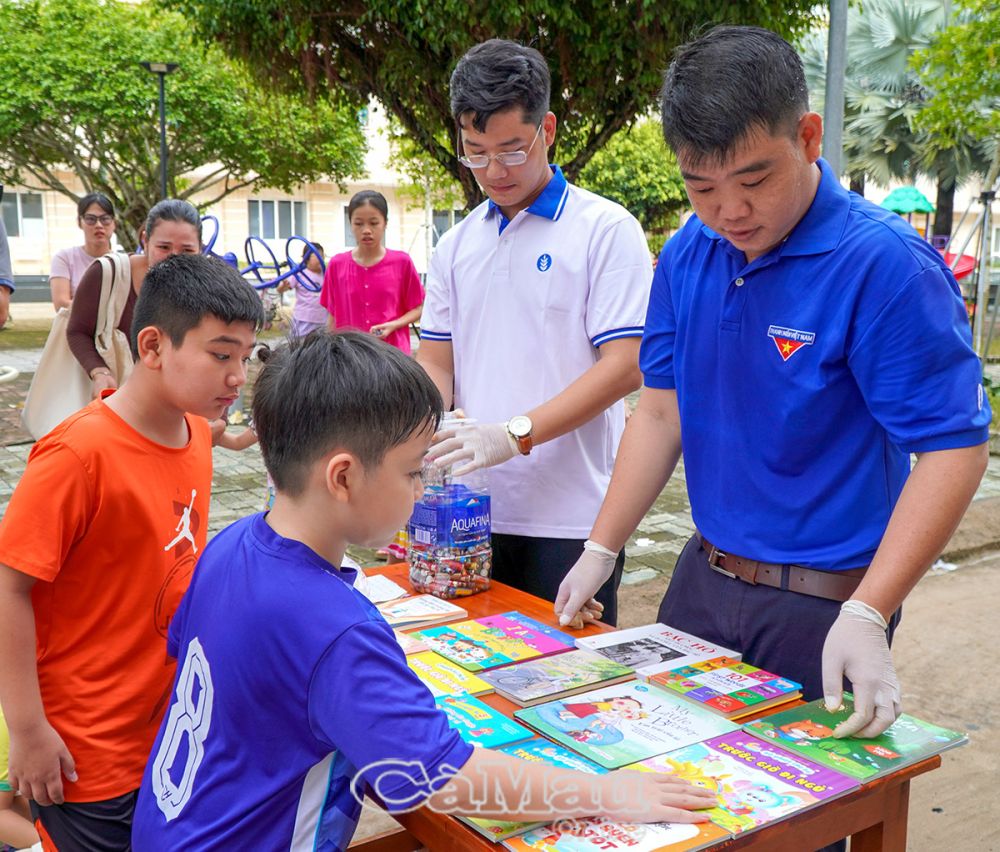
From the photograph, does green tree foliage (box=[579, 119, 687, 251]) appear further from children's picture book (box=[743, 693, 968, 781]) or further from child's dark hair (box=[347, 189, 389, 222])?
children's picture book (box=[743, 693, 968, 781])

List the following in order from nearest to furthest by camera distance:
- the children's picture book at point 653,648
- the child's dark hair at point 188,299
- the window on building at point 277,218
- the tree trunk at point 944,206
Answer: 1. the children's picture book at point 653,648
2. the child's dark hair at point 188,299
3. the tree trunk at point 944,206
4. the window on building at point 277,218

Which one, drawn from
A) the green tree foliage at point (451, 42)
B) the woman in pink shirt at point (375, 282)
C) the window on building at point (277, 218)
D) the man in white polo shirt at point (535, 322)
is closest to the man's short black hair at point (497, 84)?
the man in white polo shirt at point (535, 322)

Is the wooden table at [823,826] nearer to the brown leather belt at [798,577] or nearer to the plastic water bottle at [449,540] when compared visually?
the brown leather belt at [798,577]

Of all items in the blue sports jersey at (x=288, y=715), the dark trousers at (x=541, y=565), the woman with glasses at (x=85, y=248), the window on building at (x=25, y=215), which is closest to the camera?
the blue sports jersey at (x=288, y=715)

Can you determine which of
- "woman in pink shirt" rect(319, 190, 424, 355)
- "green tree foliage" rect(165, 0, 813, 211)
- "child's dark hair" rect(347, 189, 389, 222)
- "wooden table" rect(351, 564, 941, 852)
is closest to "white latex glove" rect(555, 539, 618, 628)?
"wooden table" rect(351, 564, 941, 852)

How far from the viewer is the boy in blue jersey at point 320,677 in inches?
46.0

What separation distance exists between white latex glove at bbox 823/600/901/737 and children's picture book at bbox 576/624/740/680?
263 millimetres

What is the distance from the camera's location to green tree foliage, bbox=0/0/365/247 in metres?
16.6

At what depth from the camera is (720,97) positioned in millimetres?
1513

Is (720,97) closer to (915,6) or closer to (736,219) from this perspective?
(736,219)

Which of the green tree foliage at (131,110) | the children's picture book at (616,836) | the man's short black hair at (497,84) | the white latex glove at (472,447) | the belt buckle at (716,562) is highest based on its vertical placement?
the green tree foliage at (131,110)

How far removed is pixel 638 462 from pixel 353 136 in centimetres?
1904

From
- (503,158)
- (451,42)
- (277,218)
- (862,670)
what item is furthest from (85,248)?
(277,218)

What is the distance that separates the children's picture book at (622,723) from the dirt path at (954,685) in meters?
1.52
